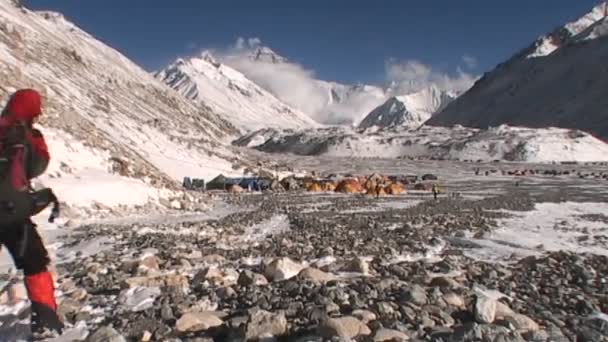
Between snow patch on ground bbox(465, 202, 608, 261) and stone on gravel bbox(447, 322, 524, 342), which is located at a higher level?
stone on gravel bbox(447, 322, 524, 342)

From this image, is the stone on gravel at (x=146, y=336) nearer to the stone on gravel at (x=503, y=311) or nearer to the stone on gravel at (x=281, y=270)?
the stone on gravel at (x=281, y=270)

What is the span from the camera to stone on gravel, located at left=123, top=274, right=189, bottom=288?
9.06 metres

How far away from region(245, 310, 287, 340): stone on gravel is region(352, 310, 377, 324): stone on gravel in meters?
0.86

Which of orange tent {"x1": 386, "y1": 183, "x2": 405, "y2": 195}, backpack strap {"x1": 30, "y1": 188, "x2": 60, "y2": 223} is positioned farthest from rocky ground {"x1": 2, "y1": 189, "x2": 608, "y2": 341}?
orange tent {"x1": 386, "y1": 183, "x2": 405, "y2": 195}

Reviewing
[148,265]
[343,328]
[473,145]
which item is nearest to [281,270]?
[148,265]

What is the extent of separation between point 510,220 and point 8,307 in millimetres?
22427

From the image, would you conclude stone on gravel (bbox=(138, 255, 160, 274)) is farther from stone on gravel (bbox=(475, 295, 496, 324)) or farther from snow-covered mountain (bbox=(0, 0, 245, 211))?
snow-covered mountain (bbox=(0, 0, 245, 211))

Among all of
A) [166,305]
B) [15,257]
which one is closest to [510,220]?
[166,305]

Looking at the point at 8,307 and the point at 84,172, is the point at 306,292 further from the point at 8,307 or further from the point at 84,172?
the point at 84,172

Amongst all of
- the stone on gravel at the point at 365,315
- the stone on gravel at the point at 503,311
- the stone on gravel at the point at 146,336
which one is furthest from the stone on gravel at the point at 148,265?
the stone on gravel at the point at 503,311

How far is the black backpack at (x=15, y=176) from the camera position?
19.4 ft

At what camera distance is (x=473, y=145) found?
15412 cm

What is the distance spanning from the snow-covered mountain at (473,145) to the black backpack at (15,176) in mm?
140575

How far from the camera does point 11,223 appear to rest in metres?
6.07
